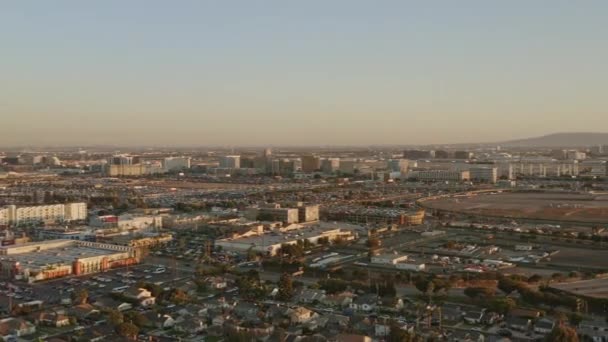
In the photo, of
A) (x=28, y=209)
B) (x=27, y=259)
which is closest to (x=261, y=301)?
(x=27, y=259)

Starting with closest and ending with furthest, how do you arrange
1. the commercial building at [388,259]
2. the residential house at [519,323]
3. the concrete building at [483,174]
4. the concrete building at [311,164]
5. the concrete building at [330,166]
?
the residential house at [519,323] → the commercial building at [388,259] → the concrete building at [483,174] → the concrete building at [330,166] → the concrete building at [311,164]

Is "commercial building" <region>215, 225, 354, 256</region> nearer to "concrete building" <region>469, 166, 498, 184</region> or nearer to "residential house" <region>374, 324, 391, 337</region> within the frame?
"residential house" <region>374, 324, 391, 337</region>

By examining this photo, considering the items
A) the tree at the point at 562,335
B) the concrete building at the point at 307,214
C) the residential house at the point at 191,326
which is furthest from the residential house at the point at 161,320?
the concrete building at the point at 307,214

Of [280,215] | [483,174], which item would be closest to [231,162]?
[483,174]

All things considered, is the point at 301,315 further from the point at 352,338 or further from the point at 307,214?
the point at 307,214

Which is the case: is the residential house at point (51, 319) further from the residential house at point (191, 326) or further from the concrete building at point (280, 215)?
the concrete building at point (280, 215)

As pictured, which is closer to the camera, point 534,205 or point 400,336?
point 400,336

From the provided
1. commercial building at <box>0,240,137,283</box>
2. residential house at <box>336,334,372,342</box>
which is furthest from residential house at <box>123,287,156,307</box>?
residential house at <box>336,334,372,342</box>
